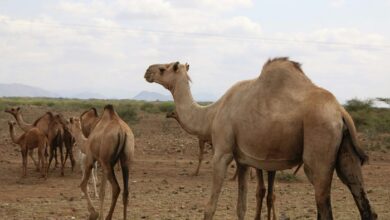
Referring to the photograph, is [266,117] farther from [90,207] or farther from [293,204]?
[293,204]

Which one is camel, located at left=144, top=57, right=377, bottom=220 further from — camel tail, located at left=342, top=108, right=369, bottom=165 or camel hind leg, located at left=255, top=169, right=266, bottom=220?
camel hind leg, located at left=255, top=169, right=266, bottom=220

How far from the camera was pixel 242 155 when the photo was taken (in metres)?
7.09

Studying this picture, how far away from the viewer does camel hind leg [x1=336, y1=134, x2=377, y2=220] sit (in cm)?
627

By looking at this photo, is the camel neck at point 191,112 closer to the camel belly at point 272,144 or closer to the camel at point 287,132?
the camel at point 287,132

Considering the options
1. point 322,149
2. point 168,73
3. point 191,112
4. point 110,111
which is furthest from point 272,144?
point 110,111

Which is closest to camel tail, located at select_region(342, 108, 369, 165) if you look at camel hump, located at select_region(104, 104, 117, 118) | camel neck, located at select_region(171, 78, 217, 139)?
camel neck, located at select_region(171, 78, 217, 139)

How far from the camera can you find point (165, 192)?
13.4 metres

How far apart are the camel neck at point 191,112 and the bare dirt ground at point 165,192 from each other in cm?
232

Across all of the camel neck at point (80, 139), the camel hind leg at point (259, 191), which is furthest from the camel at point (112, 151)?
the camel hind leg at point (259, 191)

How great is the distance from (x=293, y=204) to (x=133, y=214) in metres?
3.13

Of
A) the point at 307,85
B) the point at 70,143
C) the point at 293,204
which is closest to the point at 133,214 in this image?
the point at 293,204

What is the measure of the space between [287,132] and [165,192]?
732 cm

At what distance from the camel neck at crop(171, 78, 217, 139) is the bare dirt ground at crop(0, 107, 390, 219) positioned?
7.60 feet

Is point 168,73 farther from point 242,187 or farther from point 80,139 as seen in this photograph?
point 80,139
